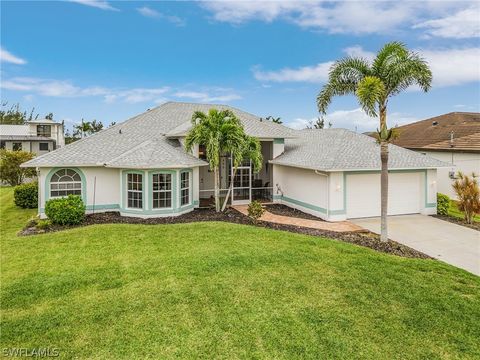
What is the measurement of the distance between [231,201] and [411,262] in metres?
11.1

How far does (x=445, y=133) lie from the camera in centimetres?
2634

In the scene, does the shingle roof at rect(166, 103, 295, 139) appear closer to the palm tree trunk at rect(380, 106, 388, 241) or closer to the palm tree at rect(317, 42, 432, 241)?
the palm tree at rect(317, 42, 432, 241)

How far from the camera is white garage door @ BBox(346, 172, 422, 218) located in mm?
15812

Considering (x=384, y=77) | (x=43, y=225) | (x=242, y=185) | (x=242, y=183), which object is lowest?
(x=43, y=225)

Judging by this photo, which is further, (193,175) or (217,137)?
(193,175)

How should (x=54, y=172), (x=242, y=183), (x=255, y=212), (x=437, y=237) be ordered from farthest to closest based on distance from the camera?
(x=242, y=183)
(x=54, y=172)
(x=255, y=212)
(x=437, y=237)

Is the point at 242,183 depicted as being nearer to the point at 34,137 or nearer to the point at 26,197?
the point at 26,197

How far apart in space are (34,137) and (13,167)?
1939cm

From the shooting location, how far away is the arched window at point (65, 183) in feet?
51.4

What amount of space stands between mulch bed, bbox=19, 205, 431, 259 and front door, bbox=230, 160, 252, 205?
6.53ft

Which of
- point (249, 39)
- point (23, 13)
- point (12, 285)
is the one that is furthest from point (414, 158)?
point (23, 13)

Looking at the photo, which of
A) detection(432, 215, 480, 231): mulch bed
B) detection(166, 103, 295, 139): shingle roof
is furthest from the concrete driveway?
detection(166, 103, 295, 139): shingle roof

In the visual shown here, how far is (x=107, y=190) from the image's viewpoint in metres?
16.5

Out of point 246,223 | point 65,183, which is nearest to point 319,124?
point 246,223
